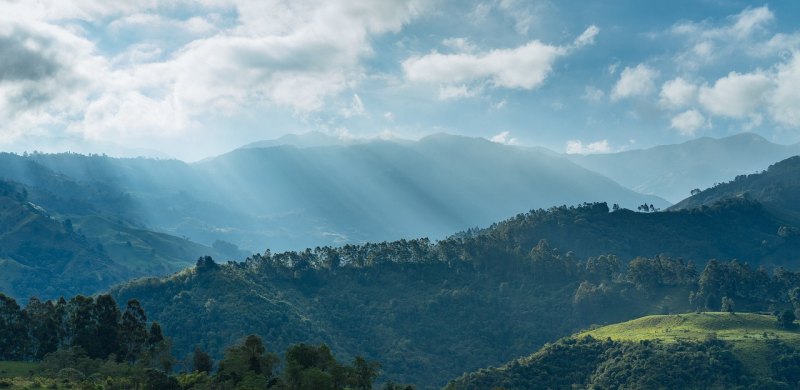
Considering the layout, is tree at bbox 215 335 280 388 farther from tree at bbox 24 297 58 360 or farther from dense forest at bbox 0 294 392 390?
tree at bbox 24 297 58 360

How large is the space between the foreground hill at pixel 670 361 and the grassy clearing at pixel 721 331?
0.21m

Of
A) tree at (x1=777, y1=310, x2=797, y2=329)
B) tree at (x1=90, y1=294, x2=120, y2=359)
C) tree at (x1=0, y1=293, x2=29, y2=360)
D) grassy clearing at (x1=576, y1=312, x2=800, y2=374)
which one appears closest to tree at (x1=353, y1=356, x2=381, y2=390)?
tree at (x1=90, y1=294, x2=120, y2=359)

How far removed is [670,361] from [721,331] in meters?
23.8

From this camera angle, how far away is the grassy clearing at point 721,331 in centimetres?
13838

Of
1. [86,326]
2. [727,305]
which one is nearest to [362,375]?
[86,326]

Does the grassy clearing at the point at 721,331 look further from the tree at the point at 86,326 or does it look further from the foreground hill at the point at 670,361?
the tree at the point at 86,326

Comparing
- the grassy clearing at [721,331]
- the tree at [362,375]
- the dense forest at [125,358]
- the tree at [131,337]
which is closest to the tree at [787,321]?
the grassy clearing at [721,331]

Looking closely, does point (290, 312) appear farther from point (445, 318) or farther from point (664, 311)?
point (664, 311)

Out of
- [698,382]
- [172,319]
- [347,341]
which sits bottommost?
[698,382]

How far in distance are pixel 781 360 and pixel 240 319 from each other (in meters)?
127

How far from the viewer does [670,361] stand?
5364 inches

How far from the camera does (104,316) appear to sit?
10038 cm

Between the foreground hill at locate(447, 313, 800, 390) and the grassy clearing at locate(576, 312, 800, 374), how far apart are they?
212 millimetres

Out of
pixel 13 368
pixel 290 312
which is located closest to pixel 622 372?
pixel 290 312
